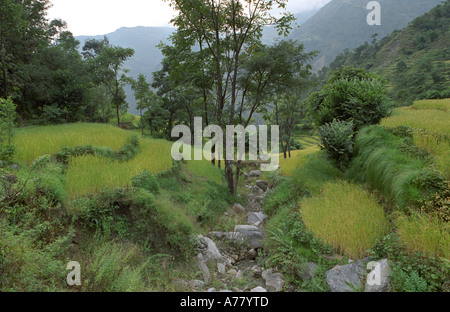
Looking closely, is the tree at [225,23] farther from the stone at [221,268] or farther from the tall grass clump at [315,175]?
the stone at [221,268]

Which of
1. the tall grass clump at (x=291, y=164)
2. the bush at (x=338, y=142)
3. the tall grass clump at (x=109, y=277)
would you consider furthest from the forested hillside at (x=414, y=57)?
the tall grass clump at (x=109, y=277)

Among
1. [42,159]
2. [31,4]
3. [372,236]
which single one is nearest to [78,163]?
[42,159]

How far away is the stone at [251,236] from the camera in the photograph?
678 cm

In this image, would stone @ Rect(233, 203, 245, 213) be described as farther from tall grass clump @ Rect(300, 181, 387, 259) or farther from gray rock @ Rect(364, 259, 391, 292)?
gray rock @ Rect(364, 259, 391, 292)

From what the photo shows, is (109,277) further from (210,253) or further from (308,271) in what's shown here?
(308,271)

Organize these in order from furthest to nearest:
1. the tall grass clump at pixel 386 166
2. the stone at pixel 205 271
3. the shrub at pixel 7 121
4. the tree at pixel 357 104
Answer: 1. the tree at pixel 357 104
2. the shrub at pixel 7 121
3. the tall grass clump at pixel 386 166
4. the stone at pixel 205 271

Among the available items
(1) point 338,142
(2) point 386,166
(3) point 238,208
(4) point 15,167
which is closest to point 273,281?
(2) point 386,166

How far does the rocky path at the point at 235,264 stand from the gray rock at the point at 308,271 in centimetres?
48

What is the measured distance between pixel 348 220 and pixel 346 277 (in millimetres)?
1576

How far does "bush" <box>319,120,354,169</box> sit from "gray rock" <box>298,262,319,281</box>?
5491mm

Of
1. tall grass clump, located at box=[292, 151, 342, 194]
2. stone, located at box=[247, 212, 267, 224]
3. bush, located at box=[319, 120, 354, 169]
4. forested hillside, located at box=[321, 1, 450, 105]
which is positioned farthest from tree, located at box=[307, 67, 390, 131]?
forested hillside, located at box=[321, 1, 450, 105]

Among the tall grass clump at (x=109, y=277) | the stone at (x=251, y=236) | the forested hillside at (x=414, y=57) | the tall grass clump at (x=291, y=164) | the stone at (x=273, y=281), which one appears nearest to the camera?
the tall grass clump at (x=109, y=277)

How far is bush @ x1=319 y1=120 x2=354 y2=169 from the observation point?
8.95 m

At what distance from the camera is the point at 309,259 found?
5047 mm
